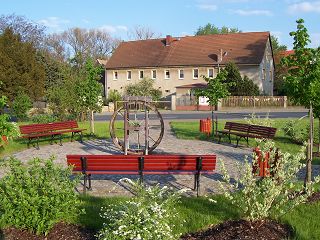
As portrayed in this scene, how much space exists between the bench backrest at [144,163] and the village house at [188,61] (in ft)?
129

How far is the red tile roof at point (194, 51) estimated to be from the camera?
50156 millimetres

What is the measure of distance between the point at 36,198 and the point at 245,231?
2.95 metres

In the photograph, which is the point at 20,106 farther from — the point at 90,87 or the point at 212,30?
the point at 212,30

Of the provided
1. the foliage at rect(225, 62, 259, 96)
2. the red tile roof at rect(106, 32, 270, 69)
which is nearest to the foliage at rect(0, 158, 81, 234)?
the foliage at rect(225, 62, 259, 96)

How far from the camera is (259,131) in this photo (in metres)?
15.2

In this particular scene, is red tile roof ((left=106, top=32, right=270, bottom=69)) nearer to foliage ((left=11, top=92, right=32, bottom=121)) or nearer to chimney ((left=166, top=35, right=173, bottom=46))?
chimney ((left=166, top=35, right=173, bottom=46))

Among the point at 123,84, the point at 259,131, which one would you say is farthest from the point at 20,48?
the point at 259,131

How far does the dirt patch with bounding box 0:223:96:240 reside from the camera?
5746mm

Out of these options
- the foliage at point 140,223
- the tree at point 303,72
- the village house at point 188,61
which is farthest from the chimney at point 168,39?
the foliage at point 140,223

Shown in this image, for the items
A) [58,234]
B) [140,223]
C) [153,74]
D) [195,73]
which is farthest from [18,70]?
[140,223]

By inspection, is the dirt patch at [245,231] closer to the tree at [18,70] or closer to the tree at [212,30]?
the tree at [18,70]

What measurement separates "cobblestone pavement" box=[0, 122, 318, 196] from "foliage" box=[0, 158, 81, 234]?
2629 mm

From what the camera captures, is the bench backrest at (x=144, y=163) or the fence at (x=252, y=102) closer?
the bench backrest at (x=144, y=163)

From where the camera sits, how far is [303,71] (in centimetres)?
881
